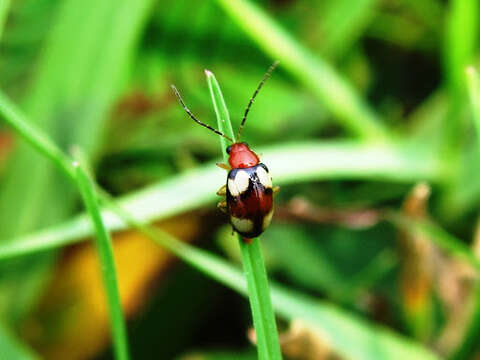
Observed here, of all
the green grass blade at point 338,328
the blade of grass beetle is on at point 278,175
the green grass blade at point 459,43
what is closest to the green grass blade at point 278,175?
the blade of grass beetle is on at point 278,175

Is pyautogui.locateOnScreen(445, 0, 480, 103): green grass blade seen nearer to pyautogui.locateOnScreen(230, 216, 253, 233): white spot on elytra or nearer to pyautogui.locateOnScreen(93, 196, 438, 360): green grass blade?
pyautogui.locateOnScreen(93, 196, 438, 360): green grass blade

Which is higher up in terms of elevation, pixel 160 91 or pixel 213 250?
pixel 160 91

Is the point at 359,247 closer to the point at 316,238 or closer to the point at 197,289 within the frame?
the point at 316,238

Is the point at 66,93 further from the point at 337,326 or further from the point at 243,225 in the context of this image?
the point at 337,326

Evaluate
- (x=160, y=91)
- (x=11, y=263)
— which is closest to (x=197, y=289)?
(x=11, y=263)

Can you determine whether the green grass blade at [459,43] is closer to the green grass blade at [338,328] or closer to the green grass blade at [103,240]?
the green grass blade at [338,328]

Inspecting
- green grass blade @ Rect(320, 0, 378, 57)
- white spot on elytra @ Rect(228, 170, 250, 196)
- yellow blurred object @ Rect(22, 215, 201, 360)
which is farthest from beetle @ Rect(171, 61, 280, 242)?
green grass blade @ Rect(320, 0, 378, 57)
